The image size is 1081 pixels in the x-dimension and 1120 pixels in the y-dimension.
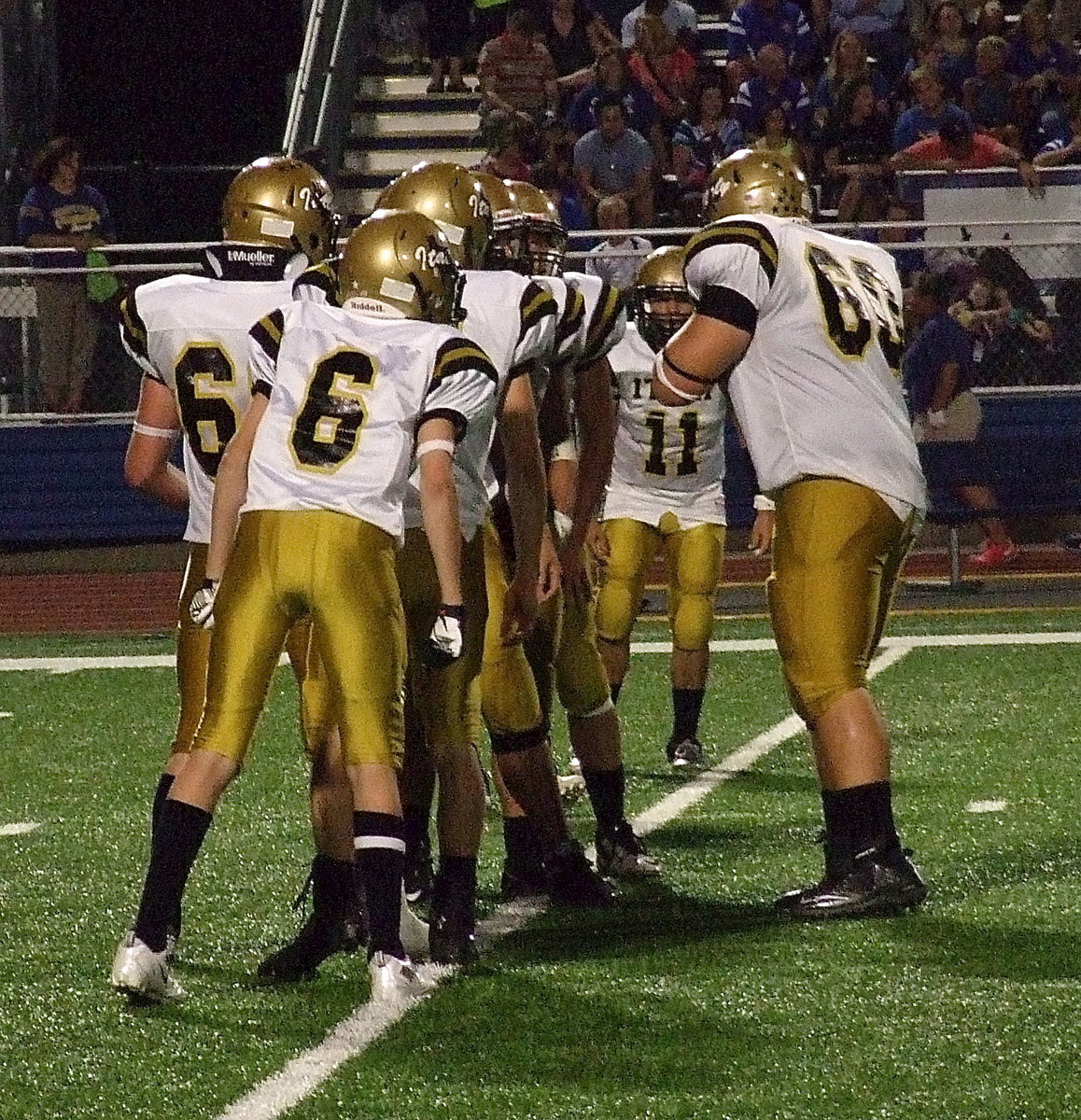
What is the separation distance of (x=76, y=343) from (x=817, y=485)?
819cm

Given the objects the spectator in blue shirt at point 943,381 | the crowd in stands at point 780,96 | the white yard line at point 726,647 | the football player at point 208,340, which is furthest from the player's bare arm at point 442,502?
the crowd in stands at point 780,96

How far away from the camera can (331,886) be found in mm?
4590

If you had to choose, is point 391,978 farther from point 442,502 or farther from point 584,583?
point 584,583

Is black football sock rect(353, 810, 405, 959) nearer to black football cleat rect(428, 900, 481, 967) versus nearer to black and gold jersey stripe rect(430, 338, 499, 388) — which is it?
black football cleat rect(428, 900, 481, 967)

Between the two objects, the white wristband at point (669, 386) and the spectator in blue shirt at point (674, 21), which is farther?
the spectator in blue shirt at point (674, 21)

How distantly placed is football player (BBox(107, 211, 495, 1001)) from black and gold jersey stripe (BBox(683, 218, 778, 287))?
0.90 metres

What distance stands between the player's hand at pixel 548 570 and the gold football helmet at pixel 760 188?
3.00 ft

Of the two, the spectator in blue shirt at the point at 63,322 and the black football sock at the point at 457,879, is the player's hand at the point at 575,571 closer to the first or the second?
the black football sock at the point at 457,879

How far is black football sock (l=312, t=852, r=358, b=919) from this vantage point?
180 inches

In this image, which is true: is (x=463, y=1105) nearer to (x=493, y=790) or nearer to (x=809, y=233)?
(x=809, y=233)

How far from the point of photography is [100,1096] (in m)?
3.70

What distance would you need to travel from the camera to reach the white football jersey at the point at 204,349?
471 cm

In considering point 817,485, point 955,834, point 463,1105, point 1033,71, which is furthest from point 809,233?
point 1033,71

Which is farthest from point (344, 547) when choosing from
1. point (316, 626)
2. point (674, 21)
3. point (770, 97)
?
point (674, 21)
